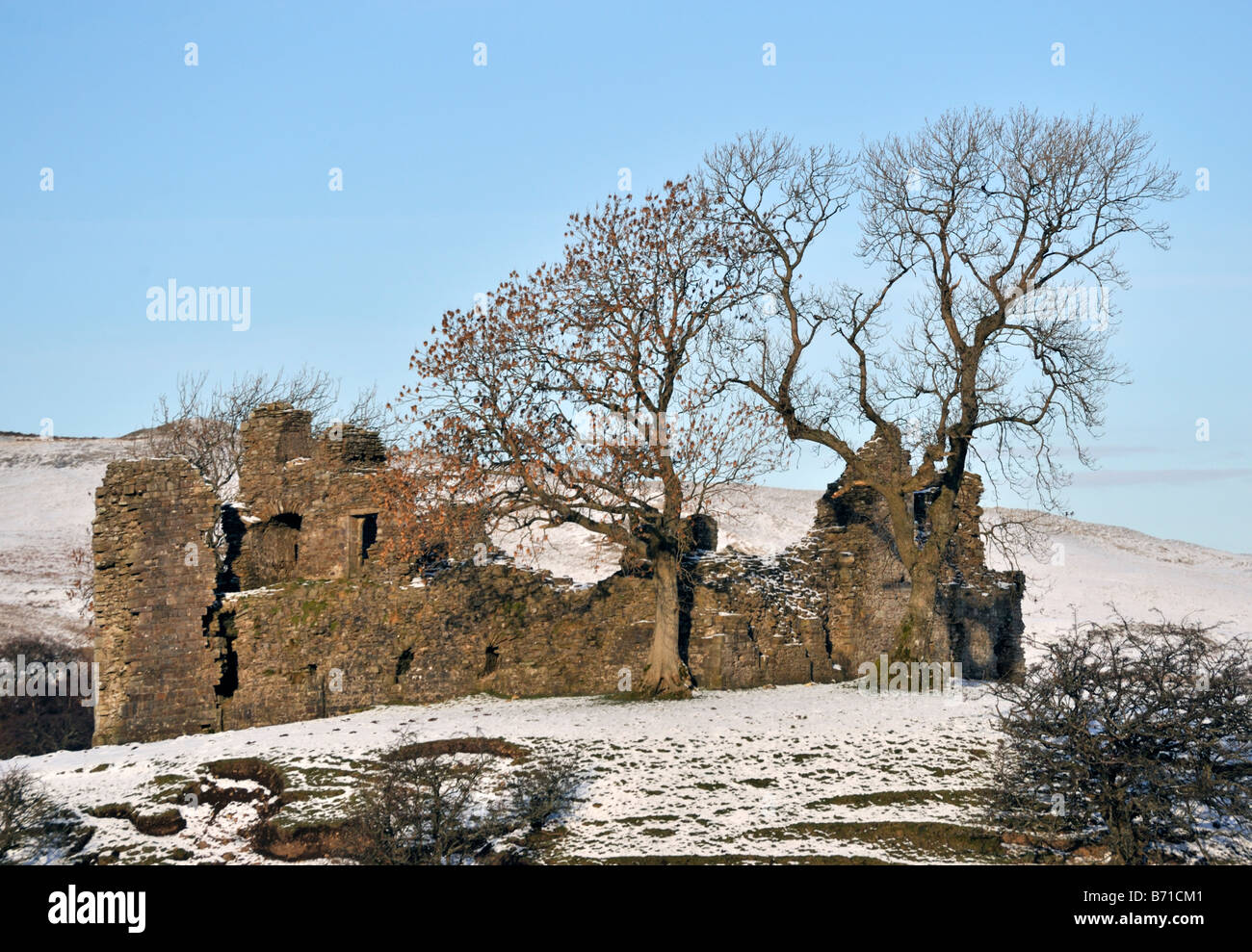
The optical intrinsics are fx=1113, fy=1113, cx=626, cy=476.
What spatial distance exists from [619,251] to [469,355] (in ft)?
12.5

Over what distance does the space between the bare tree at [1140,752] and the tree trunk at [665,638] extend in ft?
32.2

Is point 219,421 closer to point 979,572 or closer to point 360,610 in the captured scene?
point 360,610

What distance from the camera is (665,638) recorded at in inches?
928

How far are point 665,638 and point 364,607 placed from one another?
6.63 meters

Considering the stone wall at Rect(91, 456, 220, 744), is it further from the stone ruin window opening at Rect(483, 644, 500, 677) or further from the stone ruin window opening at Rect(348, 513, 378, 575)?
the stone ruin window opening at Rect(483, 644, 500, 677)

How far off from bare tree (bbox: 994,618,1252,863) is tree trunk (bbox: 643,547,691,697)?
32.2 ft

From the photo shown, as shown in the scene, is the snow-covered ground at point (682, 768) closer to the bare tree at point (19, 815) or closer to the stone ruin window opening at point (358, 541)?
the bare tree at point (19, 815)

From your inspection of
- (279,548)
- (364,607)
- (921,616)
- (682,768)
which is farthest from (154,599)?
(921,616)

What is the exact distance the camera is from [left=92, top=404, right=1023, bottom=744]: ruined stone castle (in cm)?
2297

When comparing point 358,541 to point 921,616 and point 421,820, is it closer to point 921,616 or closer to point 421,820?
point 421,820

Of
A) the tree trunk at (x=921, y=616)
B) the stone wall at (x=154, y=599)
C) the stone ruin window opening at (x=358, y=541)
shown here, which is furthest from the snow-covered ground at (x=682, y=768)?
the stone ruin window opening at (x=358, y=541)

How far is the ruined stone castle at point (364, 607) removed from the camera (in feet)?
75.4

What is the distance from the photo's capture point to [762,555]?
89.5 feet
